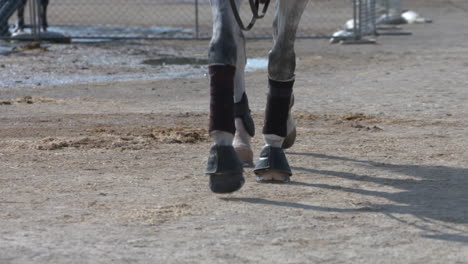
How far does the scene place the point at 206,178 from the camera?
218 inches

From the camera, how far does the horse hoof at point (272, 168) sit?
5352 mm

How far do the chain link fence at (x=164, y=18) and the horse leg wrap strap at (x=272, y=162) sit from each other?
10.7m

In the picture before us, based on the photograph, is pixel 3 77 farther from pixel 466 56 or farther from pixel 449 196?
pixel 449 196

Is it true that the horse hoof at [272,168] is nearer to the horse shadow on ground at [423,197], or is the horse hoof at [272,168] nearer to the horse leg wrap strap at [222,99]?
the horse shadow on ground at [423,197]

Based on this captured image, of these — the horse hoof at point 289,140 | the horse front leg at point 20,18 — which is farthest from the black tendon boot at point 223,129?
the horse front leg at point 20,18

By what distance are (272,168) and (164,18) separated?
18068 millimetres

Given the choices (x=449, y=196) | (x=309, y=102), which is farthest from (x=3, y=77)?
(x=449, y=196)

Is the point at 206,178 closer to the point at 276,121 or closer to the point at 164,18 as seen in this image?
the point at 276,121

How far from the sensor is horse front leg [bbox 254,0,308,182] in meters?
5.39

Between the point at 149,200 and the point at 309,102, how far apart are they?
4.33 metres

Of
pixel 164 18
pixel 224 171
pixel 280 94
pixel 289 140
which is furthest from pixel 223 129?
pixel 164 18

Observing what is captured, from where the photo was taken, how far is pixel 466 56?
1332cm

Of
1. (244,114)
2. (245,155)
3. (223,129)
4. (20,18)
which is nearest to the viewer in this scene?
(223,129)

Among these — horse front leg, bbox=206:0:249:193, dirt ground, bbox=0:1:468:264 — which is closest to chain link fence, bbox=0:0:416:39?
dirt ground, bbox=0:1:468:264
